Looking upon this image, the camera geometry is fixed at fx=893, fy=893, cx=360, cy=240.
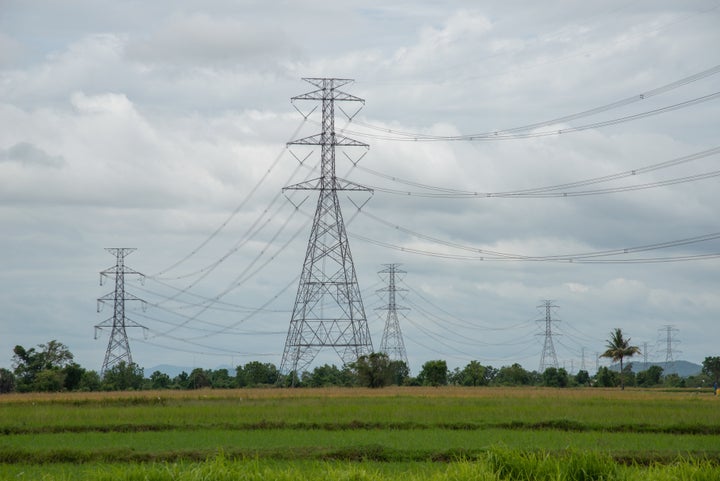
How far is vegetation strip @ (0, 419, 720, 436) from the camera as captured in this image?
41156mm

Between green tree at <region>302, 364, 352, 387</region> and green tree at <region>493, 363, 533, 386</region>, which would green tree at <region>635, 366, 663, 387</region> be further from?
green tree at <region>302, 364, 352, 387</region>

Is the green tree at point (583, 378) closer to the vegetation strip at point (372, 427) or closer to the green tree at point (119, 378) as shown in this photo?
the green tree at point (119, 378)

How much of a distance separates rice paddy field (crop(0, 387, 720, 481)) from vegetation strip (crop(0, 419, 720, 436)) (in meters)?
0.06

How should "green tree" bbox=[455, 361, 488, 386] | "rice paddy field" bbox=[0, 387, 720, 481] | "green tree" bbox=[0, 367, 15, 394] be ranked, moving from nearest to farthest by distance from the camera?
"rice paddy field" bbox=[0, 387, 720, 481] → "green tree" bbox=[0, 367, 15, 394] → "green tree" bbox=[455, 361, 488, 386]

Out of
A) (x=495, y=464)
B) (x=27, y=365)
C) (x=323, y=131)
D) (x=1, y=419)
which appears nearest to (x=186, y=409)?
(x=1, y=419)

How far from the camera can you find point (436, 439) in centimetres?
3603

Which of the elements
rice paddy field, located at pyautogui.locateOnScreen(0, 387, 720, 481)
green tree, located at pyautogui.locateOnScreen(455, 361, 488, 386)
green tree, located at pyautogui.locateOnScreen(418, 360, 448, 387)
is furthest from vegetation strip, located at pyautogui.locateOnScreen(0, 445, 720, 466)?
green tree, located at pyautogui.locateOnScreen(455, 361, 488, 386)

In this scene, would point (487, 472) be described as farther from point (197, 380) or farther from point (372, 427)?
point (197, 380)

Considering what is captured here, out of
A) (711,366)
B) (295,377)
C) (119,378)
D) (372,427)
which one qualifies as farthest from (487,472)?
(711,366)

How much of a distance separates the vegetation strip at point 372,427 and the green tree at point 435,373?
212 ft

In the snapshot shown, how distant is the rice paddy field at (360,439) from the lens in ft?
63.7

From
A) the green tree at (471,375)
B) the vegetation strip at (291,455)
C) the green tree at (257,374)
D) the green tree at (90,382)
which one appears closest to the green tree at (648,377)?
the green tree at (471,375)

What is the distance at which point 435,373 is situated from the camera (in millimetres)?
107375

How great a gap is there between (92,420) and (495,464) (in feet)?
97.5
